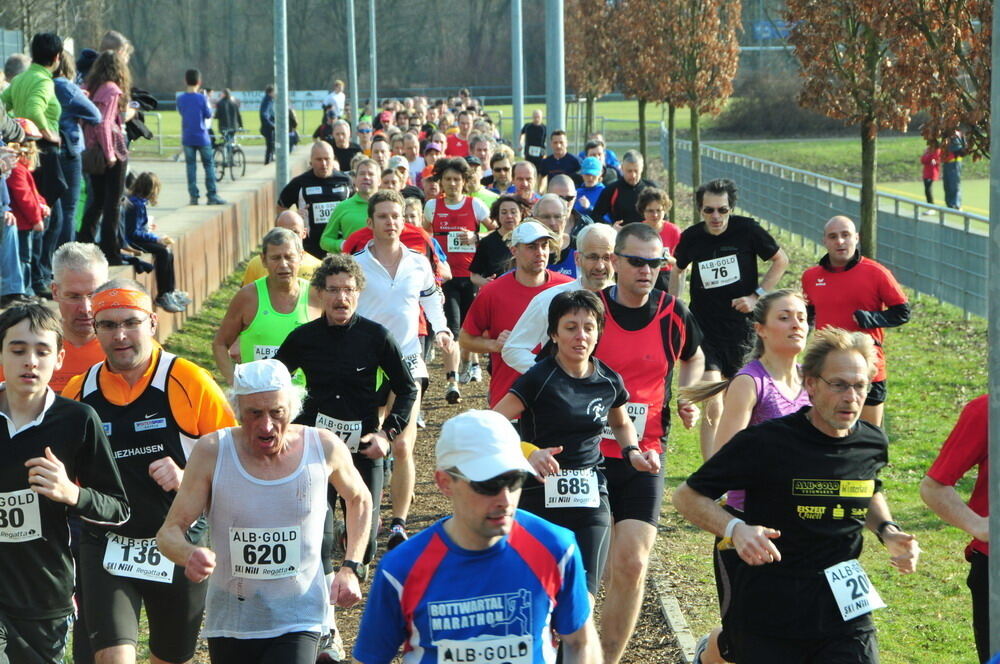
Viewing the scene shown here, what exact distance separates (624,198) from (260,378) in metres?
11.0

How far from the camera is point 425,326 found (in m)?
11.4

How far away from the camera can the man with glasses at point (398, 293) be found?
360 inches

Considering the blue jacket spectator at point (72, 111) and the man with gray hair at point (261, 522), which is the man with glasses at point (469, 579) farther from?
the blue jacket spectator at point (72, 111)

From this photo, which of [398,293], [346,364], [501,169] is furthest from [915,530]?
[501,169]

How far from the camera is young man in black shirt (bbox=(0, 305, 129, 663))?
5.21 metres

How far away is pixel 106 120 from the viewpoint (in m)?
12.8

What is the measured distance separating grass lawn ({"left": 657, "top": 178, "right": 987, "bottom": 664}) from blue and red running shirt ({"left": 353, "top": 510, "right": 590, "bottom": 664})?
3.69 meters

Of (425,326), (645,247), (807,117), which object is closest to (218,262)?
(425,326)

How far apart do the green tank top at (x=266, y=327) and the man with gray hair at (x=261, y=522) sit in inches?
121

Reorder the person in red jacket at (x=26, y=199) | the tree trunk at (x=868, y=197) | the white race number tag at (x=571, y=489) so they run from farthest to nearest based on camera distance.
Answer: the tree trunk at (x=868, y=197) < the person in red jacket at (x=26, y=199) < the white race number tag at (x=571, y=489)

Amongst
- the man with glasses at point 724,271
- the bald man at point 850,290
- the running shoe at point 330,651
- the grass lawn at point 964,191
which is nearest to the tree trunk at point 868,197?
the man with glasses at point 724,271

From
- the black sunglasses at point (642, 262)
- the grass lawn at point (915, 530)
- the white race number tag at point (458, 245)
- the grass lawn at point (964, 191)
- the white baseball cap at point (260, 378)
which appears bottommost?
the grass lawn at point (915, 530)

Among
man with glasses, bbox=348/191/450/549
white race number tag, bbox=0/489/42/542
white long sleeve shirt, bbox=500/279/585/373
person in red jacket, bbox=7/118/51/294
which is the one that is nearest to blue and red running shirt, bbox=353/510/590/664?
white race number tag, bbox=0/489/42/542

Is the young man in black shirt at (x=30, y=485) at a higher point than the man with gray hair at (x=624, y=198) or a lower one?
lower
